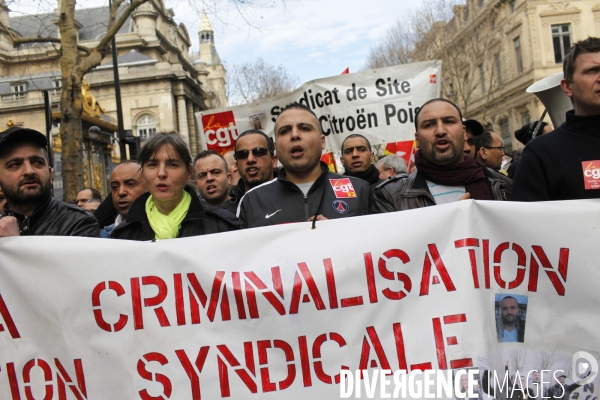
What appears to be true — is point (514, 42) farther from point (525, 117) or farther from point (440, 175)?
point (440, 175)

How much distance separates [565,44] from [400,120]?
106ft

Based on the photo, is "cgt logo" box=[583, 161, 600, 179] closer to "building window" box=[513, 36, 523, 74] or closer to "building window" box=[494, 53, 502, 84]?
"building window" box=[513, 36, 523, 74]

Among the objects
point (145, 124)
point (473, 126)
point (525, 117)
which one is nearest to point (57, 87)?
point (473, 126)

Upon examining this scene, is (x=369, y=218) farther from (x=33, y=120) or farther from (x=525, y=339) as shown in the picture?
(x=33, y=120)

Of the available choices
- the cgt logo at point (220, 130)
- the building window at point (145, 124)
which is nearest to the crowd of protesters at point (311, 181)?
the cgt logo at point (220, 130)

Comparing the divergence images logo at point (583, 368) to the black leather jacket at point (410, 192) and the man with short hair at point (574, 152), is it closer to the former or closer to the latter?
the man with short hair at point (574, 152)

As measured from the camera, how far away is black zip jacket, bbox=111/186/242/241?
124 inches

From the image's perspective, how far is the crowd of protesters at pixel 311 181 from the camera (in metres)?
2.85

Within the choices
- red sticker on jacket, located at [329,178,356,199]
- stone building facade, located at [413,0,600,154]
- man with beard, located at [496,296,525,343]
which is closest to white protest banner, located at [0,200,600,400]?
man with beard, located at [496,296,525,343]

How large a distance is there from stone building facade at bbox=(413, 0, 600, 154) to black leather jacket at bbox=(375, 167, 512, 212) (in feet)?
94.1

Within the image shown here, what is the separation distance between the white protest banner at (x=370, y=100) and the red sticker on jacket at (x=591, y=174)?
4643mm

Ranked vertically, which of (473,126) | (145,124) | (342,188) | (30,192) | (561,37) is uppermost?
(561,37)

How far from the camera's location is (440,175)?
11.0ft

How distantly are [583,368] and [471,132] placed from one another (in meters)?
2.76
